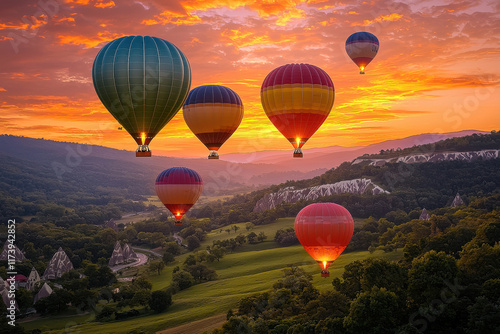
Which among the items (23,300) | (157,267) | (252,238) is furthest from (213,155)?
(252,238)

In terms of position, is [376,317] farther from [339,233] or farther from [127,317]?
[127,317]

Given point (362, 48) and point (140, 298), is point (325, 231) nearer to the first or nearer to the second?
point (362, 48)

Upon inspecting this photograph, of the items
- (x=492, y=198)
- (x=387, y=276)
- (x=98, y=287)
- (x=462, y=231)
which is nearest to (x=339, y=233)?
(x=387, y=276)

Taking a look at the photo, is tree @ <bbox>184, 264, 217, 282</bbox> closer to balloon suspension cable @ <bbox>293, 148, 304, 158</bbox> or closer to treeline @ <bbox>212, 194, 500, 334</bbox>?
A: treeline @ <bbox>212, 194, 500, 334</bbox>

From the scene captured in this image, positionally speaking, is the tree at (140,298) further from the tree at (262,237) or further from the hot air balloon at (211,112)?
the tree at (262,237)

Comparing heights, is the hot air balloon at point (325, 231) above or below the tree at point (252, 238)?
above

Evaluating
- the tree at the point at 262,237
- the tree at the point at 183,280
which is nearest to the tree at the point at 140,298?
the tree at the point at 183,280
